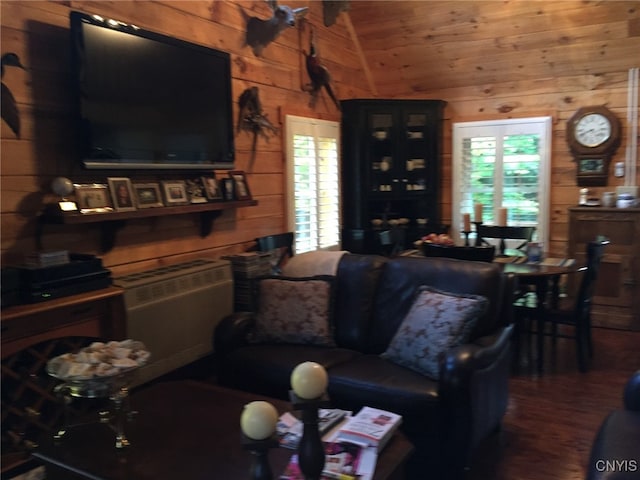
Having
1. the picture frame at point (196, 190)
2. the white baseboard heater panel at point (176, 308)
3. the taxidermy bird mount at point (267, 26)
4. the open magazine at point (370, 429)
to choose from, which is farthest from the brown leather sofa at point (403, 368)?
the taxidermy bird mount at point (267, 26)

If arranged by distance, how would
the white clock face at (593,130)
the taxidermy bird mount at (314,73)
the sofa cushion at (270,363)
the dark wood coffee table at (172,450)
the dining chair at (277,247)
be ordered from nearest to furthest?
the dark wood coffee table at (172,450) < the sofa cushion at (270,363) < the dining chair at (277,247) < the taxidermy bird mount at (314,73) < the white clock face at (593,130)

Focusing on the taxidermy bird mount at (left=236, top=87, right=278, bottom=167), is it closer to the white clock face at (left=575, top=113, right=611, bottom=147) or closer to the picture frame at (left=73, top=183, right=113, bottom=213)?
the picture frame at (left=73, top=183, right=113, bottom=213)

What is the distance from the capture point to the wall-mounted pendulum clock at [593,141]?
5078 millimetres

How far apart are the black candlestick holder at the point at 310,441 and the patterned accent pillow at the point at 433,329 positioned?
1.14m

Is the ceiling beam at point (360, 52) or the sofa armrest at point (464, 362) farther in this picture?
the ceiling beam at point (360, 52)

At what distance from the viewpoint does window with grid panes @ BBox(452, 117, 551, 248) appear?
17.9 feet

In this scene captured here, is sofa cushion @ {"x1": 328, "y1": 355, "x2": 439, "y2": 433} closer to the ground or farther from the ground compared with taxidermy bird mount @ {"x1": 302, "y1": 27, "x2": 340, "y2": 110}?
closer to the ground

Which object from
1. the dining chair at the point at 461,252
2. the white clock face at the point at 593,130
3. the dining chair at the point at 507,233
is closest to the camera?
the dining chair at the point at 461,252

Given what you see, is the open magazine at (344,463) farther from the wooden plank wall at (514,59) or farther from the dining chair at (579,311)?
the wooden plank wall at (514,59)

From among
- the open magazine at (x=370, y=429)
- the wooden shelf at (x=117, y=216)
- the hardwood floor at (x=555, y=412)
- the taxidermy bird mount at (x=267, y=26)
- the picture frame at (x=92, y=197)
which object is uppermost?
the taxidermy bird mount at (x=267, y=26)

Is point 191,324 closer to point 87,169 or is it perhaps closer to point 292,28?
point 87,169

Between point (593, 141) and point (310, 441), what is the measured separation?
4.66 metres

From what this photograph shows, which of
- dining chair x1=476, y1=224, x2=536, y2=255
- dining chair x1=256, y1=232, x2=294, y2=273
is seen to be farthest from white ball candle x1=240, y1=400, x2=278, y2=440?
dining chair x1=476, y1=224, x2=536, y2=255

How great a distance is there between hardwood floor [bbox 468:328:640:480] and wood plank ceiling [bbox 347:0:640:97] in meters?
2.63
